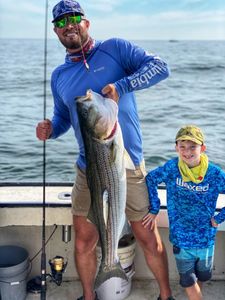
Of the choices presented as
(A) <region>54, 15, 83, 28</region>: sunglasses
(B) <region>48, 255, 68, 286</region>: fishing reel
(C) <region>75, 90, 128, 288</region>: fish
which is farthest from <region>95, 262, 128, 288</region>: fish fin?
(A) <region>54, 15, 83, 28</region>: sunglasses

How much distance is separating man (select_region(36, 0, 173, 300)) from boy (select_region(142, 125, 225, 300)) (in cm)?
25

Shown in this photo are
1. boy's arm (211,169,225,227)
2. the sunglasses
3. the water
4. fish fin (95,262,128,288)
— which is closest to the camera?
fish fin (95,262,128,288)

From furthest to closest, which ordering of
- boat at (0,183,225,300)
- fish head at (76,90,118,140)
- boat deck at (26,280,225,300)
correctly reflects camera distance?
boat deck at (26,280,225,300) < boat at (0,183,225,300) < fish head at (76,90,118,140)

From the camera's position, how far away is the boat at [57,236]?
4359 millimetres

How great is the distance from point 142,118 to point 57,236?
32.4ft

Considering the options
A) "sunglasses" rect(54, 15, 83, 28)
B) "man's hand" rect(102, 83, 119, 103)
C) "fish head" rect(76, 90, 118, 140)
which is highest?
"sunglasses" rect(54, 15, 83, 28)

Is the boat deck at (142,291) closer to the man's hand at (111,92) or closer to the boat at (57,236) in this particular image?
the boat at (57,236)

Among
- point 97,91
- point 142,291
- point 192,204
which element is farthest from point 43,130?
point 142,291

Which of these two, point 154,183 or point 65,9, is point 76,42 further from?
point 154,183

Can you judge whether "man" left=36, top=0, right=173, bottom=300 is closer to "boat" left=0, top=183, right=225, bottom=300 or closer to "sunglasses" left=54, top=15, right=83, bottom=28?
"sunglasses" left=54, top=15, right=83, bottom=28

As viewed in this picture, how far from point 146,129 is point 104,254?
10.3 meters

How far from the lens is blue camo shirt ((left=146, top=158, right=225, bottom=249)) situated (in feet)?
12.0

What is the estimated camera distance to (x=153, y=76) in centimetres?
338

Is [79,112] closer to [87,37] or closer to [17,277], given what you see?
[87,37]
